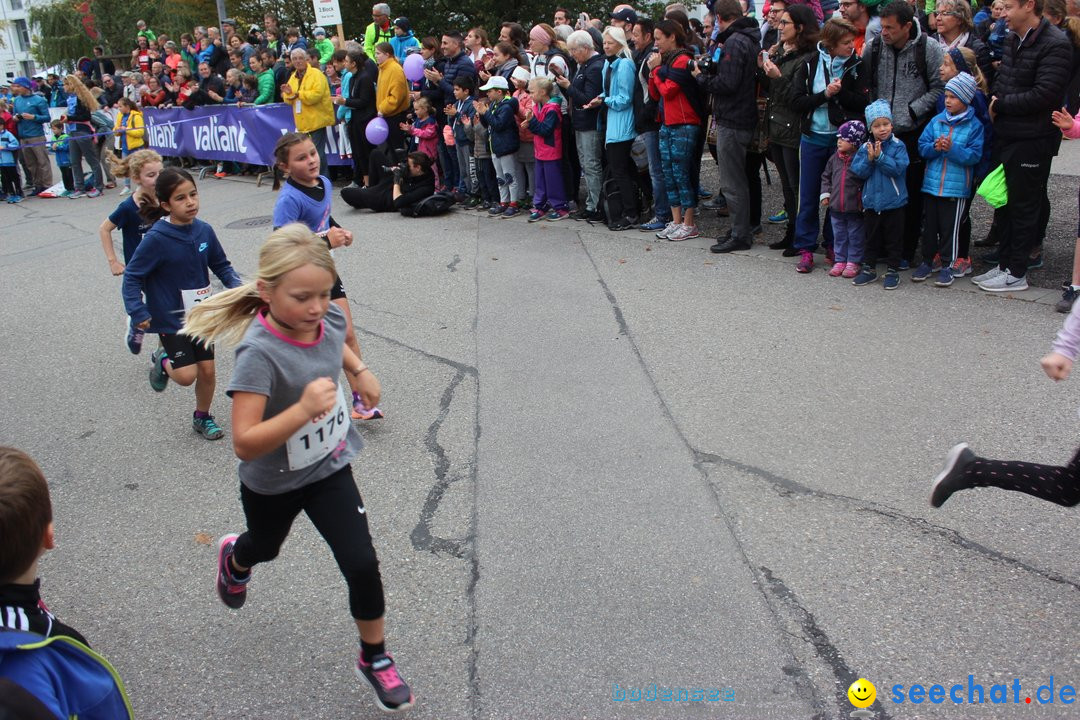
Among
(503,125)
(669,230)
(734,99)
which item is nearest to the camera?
(734,99)

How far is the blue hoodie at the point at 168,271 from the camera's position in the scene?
5164 millimetres

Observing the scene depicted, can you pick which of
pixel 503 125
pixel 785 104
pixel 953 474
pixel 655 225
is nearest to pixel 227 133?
pixel 503 125

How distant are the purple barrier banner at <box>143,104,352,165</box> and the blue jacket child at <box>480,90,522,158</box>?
13.6 feet

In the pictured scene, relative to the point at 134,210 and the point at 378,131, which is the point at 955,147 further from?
the point at 378,131

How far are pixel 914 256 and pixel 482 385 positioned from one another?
4369 millimetres

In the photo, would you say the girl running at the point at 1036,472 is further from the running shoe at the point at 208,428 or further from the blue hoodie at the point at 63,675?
the running shoe at the point at 208,428

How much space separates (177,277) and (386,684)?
3.24m

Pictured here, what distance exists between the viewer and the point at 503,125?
421 inches

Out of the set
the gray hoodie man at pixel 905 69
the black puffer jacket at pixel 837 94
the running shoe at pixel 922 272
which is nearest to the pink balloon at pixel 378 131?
the black puffer jacket at pixel 837 94

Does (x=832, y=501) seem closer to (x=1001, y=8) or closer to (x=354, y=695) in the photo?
(x=354, y=695)

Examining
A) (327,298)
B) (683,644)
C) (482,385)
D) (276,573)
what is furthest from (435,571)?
(482,385)

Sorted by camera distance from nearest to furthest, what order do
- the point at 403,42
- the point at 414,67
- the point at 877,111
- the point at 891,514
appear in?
the point at 891,514, the point at 877,111, the point at 414,67, the point at 403,42

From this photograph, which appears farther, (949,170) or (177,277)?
(949,170)

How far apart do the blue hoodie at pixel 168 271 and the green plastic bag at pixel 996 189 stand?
5.47 meters
